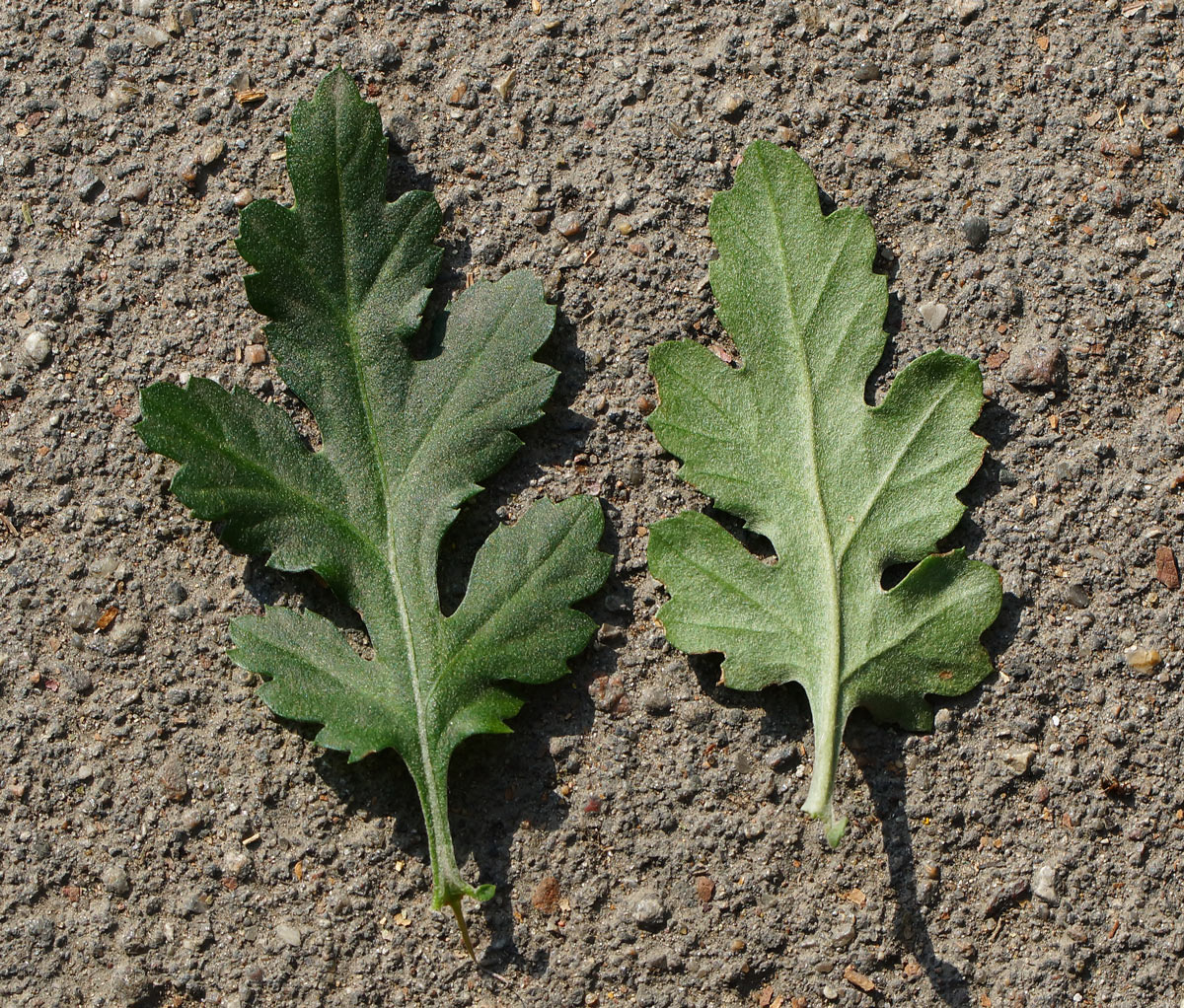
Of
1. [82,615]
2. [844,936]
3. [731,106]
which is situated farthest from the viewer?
[731,106]

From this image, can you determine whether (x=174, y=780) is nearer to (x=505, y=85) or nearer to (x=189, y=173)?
(x=189, y=173)

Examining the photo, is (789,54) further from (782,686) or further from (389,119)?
(782,686)

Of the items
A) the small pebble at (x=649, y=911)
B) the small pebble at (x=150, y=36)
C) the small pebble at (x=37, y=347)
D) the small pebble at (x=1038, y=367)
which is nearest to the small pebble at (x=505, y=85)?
the small pebble at (x=150, y=36)

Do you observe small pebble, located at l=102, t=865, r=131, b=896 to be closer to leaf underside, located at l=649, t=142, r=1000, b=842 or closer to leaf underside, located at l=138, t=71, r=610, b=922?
leaf underside, located at l=138, t=71, r=610, b=922

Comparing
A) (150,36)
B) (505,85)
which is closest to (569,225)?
(505,85)

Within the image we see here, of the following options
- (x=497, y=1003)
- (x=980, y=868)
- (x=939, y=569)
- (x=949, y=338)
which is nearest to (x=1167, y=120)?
(x=949, y=338)

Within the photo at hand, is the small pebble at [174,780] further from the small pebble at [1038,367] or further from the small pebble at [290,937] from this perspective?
the small pebble at [1038,367]
